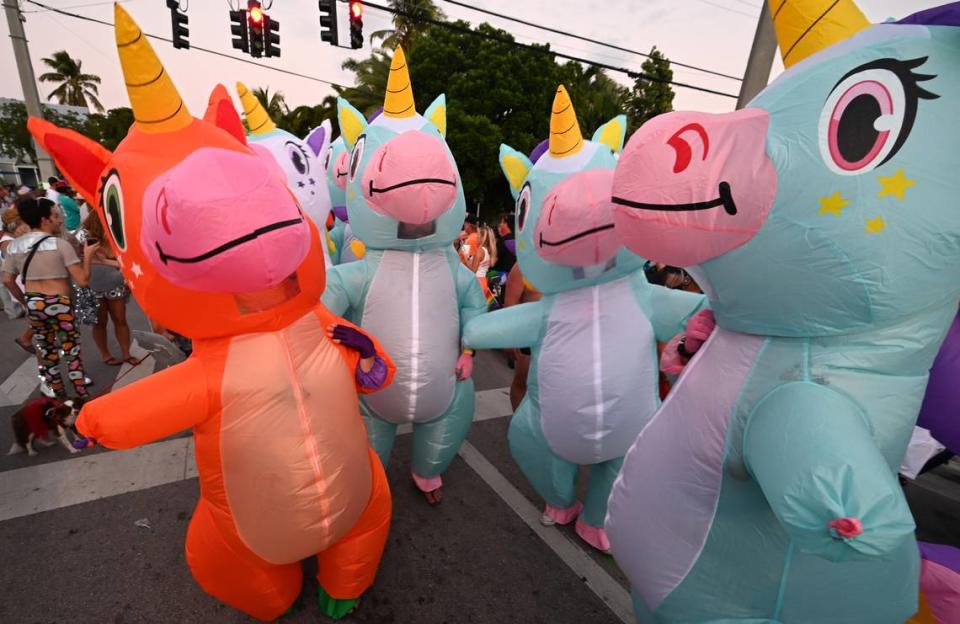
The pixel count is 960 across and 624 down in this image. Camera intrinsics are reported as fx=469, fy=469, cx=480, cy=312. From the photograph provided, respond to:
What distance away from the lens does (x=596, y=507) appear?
2633mm

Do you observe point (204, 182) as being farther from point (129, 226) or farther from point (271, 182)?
point (129, 226)

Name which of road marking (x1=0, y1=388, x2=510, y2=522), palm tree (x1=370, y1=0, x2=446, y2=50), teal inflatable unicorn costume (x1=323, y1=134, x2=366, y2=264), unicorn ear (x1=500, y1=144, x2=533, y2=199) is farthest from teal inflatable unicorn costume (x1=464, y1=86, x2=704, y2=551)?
palm tree (x1=370, y1=0, x2=446, y2=50)

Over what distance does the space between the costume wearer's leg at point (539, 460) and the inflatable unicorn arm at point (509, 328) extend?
332 millimetres

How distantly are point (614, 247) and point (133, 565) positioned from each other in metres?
2.86

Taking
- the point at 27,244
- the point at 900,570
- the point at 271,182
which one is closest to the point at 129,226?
the point at 271,182

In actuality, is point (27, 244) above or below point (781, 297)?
below

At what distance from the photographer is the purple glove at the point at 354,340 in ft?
5.84

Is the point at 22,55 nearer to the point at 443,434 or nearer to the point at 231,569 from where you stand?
the point at 443,434

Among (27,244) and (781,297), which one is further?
(27,244)

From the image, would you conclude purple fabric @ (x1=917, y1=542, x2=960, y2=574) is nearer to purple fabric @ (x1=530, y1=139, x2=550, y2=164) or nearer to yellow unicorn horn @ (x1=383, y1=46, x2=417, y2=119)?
purple fabric @ (x1=530, y1=139, x2=550, y2=164)

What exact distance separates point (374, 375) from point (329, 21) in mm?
9485

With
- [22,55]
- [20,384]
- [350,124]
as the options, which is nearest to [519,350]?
[350,124]

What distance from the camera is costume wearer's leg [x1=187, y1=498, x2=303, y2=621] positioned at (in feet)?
5.79

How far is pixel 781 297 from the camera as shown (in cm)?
108
